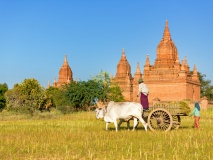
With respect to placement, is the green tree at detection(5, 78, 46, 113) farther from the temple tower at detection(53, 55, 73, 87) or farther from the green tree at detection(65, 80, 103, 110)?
the temple tower at detection(53, 55, 73, 87)

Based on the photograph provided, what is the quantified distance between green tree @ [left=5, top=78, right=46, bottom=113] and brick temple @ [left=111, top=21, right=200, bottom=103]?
1212 centimetres

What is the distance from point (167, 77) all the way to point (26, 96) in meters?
16.0

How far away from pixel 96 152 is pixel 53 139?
2.57m

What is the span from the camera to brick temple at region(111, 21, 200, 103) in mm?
41844

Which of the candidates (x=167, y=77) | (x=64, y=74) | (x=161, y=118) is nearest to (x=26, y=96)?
(x=167, y=77)

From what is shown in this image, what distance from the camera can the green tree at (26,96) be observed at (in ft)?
112

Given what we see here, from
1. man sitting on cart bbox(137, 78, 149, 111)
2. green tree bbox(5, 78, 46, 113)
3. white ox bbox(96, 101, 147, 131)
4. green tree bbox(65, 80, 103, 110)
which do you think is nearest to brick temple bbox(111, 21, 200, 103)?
green tree bbox(65, 80, 103, 110)

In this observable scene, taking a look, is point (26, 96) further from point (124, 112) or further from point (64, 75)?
point (64, 75)

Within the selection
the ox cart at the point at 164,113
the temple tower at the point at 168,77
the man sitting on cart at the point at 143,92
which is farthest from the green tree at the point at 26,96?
the ox cart at the point at 164,113

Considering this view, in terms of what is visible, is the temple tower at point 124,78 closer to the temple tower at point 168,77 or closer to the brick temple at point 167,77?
the brick temple at point 167,77

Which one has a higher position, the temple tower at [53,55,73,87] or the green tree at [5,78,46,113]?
the temple tower at [53,55,73,87]

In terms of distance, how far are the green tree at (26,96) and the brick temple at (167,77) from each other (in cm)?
1212

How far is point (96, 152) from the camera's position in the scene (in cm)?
774

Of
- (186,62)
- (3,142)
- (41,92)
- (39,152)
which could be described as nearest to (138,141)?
(39,152)
